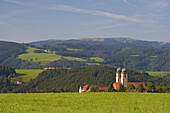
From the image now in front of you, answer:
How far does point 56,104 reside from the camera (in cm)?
3650

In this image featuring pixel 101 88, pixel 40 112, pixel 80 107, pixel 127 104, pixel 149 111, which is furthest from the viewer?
pixel 101 88

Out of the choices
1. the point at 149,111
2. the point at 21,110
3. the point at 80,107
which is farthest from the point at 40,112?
the point at 149,111

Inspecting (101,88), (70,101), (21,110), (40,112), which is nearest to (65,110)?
(40,112)

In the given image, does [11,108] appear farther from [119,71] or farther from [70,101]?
[119,71]

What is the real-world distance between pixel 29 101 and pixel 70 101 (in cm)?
567

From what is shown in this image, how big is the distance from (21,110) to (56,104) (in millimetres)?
6155

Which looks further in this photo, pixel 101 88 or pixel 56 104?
pixel 101 88

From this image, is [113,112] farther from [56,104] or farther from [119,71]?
[119,71]

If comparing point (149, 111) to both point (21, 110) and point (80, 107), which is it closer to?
point (80, 107)

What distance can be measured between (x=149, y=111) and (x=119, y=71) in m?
149

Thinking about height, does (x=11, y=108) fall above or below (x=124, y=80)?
above

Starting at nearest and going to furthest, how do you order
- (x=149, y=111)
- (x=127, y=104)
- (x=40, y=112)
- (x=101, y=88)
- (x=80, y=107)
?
(x=40, y=112) → (x=149, y=111) → (x=80, y=107) → (x=127, y=104) → (x=101, y=88)

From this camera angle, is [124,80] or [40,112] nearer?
[40,112]

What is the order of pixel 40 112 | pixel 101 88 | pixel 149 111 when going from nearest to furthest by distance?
1. pixel 40 112
2. pixel 149 111
3. pixel 101 88
